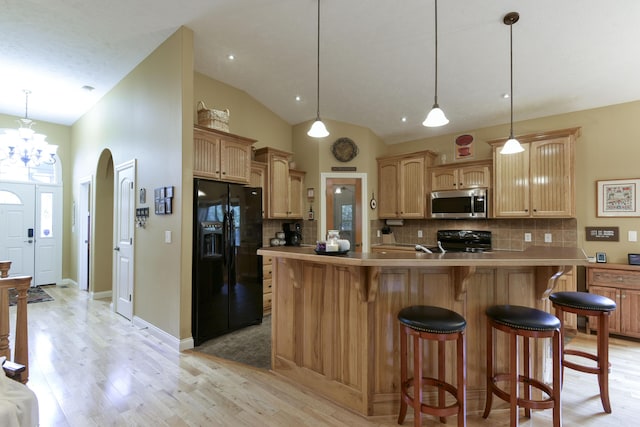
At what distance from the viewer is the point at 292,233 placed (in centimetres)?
539

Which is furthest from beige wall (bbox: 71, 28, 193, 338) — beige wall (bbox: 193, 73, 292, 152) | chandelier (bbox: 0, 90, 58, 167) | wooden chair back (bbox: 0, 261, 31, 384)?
chandelier (bbox: 0, 90, 58, 167)

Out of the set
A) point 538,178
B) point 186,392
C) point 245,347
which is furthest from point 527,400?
point 538,178

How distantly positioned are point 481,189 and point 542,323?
10.5 feet

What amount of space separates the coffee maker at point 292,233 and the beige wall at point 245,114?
1.43m

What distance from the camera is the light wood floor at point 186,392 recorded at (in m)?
2.07

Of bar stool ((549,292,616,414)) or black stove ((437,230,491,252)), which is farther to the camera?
black stove ((437,230,491,252))

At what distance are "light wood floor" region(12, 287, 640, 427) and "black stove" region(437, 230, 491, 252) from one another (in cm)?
163

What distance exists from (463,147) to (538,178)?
4.17ft

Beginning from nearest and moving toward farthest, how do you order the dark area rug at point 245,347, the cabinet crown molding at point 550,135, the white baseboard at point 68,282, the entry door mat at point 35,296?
the dark area rug at point 245,347 < the cabinet crown molding at point 550,135 < the entry door mat at point 35,296 < the white baseboard at point 68,282

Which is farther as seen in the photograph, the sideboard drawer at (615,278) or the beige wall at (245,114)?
the beige wall at (245,114)

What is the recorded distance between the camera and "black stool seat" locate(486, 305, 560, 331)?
1775 millimetres

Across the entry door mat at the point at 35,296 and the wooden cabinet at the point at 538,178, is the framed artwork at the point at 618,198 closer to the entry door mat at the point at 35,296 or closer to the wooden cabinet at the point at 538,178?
the wooden cabinet at the point at 538,178

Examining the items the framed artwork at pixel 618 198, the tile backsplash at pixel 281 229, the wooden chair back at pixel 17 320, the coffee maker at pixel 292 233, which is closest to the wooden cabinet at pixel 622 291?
the framed artwork at pixel 618 198

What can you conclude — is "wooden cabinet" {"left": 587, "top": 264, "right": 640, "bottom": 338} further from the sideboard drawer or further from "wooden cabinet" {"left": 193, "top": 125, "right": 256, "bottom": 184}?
"wooden cabinet" {"left": 193, "top": 125, "right": 256, "bottom": 184}
